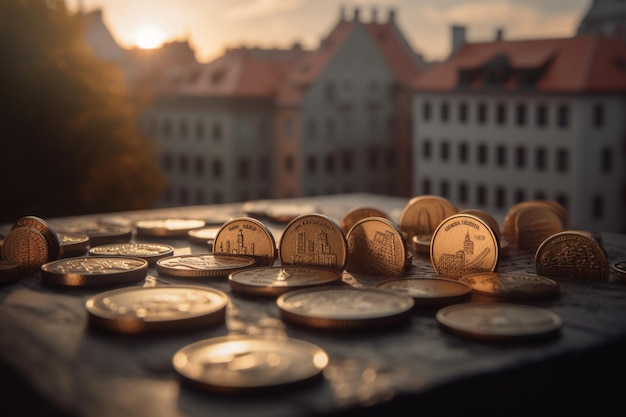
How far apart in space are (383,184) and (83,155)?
3292cm

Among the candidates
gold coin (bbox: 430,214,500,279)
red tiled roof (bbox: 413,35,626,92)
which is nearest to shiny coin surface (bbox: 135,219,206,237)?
gold coin (bbox: 430,214,500,279)

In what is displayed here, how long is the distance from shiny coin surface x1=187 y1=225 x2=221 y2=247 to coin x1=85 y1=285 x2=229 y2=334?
108 inches

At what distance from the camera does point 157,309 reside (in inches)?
224

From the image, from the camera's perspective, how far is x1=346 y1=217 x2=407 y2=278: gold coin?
716 cm

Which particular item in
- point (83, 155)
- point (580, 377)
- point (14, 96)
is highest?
point (14, 96)

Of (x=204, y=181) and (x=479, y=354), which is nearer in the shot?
(x=479, y=354)

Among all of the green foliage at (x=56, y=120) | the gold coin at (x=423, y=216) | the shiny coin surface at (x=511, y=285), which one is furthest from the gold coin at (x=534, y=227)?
the green foliage at (x=56, y=120)

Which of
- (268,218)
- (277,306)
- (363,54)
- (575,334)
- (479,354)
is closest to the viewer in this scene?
(479,354)

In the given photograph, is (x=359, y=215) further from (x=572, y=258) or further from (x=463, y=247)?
(x=572, y=258)

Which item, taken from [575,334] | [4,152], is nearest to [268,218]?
[575,334]

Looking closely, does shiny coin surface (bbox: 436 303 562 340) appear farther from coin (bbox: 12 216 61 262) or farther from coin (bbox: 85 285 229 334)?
coin (bbox: 12 216 61 262)

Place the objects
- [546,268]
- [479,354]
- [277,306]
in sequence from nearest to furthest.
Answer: [479,354] < [277,306] < [546,268]

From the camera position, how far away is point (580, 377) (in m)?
5.06

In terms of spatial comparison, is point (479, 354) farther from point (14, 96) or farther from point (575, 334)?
point (14, 96)
